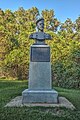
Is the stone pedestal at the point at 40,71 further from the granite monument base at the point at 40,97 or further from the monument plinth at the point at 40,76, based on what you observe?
the granite monument base at the point at 40,97

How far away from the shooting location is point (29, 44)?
22.4 meters

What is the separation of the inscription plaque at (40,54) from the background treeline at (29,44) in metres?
8.17

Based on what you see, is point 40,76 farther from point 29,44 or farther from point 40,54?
point 29,44

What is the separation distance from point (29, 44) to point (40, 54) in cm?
1357

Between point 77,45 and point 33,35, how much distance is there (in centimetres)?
1211

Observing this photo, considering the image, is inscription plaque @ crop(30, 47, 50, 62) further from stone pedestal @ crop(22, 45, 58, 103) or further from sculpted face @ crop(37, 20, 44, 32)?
sculpted face @ crop(37, 20, 44, 32)

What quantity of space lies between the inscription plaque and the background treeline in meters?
8.17

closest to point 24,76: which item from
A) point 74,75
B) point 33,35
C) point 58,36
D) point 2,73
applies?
point 2,73

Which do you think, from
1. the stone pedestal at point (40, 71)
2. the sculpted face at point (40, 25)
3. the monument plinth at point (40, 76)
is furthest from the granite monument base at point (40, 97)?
the sculpted face at point (40, 25)

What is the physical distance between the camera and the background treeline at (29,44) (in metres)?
18.2

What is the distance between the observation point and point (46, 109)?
704cm

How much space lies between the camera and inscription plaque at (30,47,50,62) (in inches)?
347

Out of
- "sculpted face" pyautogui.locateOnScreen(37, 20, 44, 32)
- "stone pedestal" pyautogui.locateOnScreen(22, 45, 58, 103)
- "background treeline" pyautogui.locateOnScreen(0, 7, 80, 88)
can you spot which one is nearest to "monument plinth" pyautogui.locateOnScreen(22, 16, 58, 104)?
"stone pedestal" pyautogui.locateOnScreen(22, 45, 58, 103)

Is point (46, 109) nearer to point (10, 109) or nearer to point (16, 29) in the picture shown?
point (10, 109)
